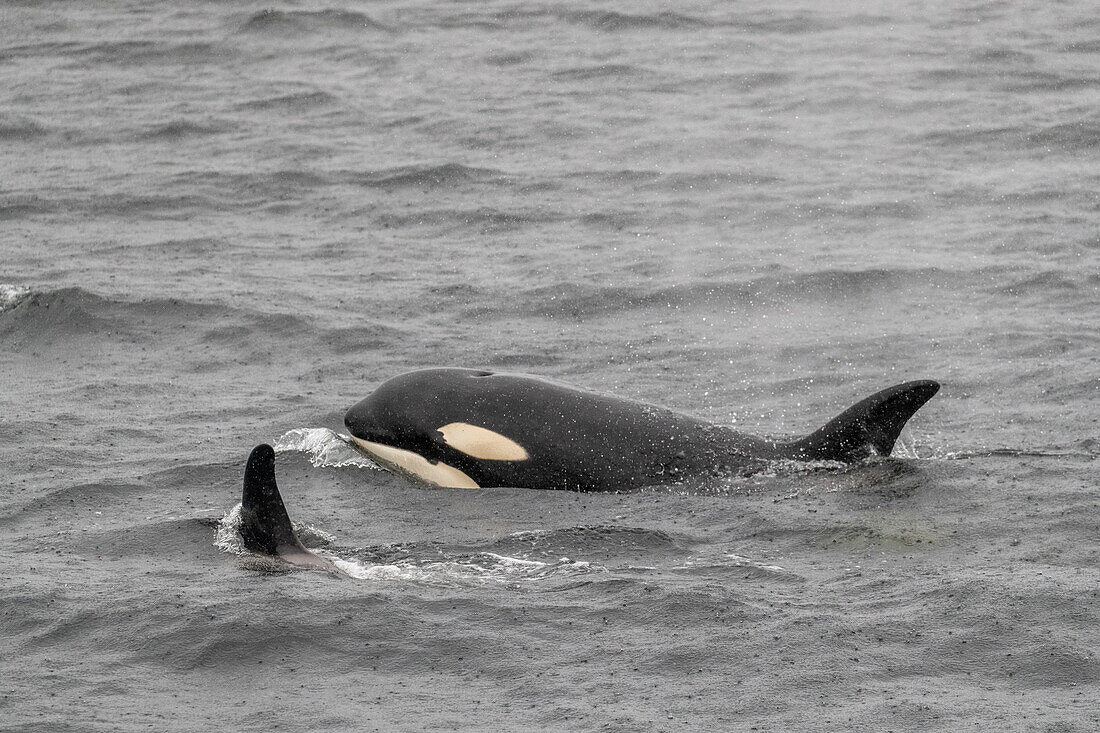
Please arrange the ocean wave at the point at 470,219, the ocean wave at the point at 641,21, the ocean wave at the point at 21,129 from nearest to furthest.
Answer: the ocean wave at the point at 470,219 → the ocean wave at the point at 21,129 → the ocean wave at the point at 641,21

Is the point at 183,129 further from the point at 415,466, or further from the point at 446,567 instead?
the point at 446,567

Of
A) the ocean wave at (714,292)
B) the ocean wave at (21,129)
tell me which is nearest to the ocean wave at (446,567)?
the ocean wave at (714,292)

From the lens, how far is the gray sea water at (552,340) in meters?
8.66

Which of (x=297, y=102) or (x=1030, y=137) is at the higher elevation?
(x=297, y=102)

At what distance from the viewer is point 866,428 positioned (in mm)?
11375

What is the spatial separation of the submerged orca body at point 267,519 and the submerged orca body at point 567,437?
1.92 metres

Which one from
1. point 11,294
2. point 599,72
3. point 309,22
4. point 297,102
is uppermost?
point 309,22

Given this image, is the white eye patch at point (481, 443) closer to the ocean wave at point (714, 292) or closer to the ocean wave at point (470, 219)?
the ocean wave at point (714, 292)

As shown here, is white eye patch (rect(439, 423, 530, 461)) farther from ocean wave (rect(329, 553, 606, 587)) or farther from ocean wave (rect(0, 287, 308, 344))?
ocean wave (rect(0, 287, 308, 344))

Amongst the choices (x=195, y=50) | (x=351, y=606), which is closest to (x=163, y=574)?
(x=351, y=606)

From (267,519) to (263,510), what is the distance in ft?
0.25

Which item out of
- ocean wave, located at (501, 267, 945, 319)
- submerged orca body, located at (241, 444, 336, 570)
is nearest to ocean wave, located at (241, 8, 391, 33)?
ocean wave, located at (501, 267, 945, 319)

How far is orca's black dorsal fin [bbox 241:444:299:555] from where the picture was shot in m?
9.77

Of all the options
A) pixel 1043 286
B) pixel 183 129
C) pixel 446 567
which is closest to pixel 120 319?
pixel 446 567
